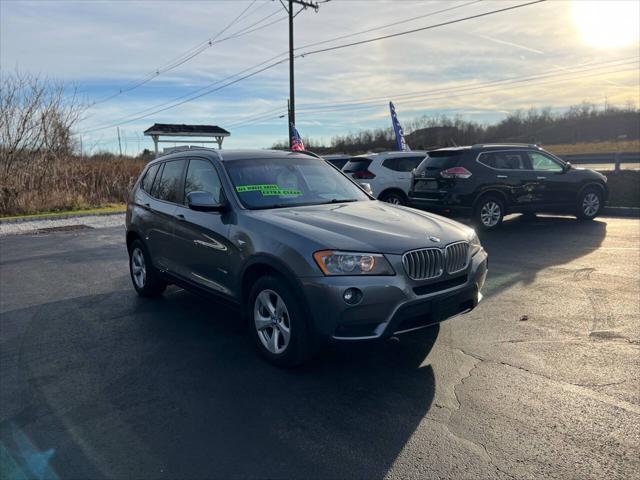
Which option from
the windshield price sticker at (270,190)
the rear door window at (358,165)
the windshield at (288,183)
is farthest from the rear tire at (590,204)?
the windshield price sticker at (270,190)

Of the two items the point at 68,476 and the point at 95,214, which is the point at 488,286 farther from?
the point at 95,214

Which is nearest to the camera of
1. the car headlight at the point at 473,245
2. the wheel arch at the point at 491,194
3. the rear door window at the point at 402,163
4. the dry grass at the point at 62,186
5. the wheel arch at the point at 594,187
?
the car headlight at the point at 473,245

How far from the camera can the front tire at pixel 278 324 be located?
3863 mm

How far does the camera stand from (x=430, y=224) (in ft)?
14.7

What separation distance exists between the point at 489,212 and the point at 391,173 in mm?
3037

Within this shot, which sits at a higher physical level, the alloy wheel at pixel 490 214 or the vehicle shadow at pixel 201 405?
the alloy wheel at pixel 490 214

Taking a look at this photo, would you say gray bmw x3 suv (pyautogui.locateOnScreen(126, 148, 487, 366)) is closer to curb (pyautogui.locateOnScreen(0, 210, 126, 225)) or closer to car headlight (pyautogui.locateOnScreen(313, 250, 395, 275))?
car headlight (pyautogui.locateOnScreen(313, 250, 395, 275))

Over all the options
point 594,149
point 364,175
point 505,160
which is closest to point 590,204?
point 505,160

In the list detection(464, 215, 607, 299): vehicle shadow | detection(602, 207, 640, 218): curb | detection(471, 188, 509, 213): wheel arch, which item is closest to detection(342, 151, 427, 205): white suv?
detection(471, 188, 509, 213): wheel arch

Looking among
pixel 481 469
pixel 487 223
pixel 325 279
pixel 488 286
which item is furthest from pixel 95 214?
pixel 481 469

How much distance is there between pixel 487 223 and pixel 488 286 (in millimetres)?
4869

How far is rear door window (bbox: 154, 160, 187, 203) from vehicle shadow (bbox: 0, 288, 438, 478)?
1.44m

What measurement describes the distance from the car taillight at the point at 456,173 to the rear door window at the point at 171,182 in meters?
6.66

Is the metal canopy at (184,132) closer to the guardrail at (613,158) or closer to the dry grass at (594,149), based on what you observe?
the guardrail at (613,158)
